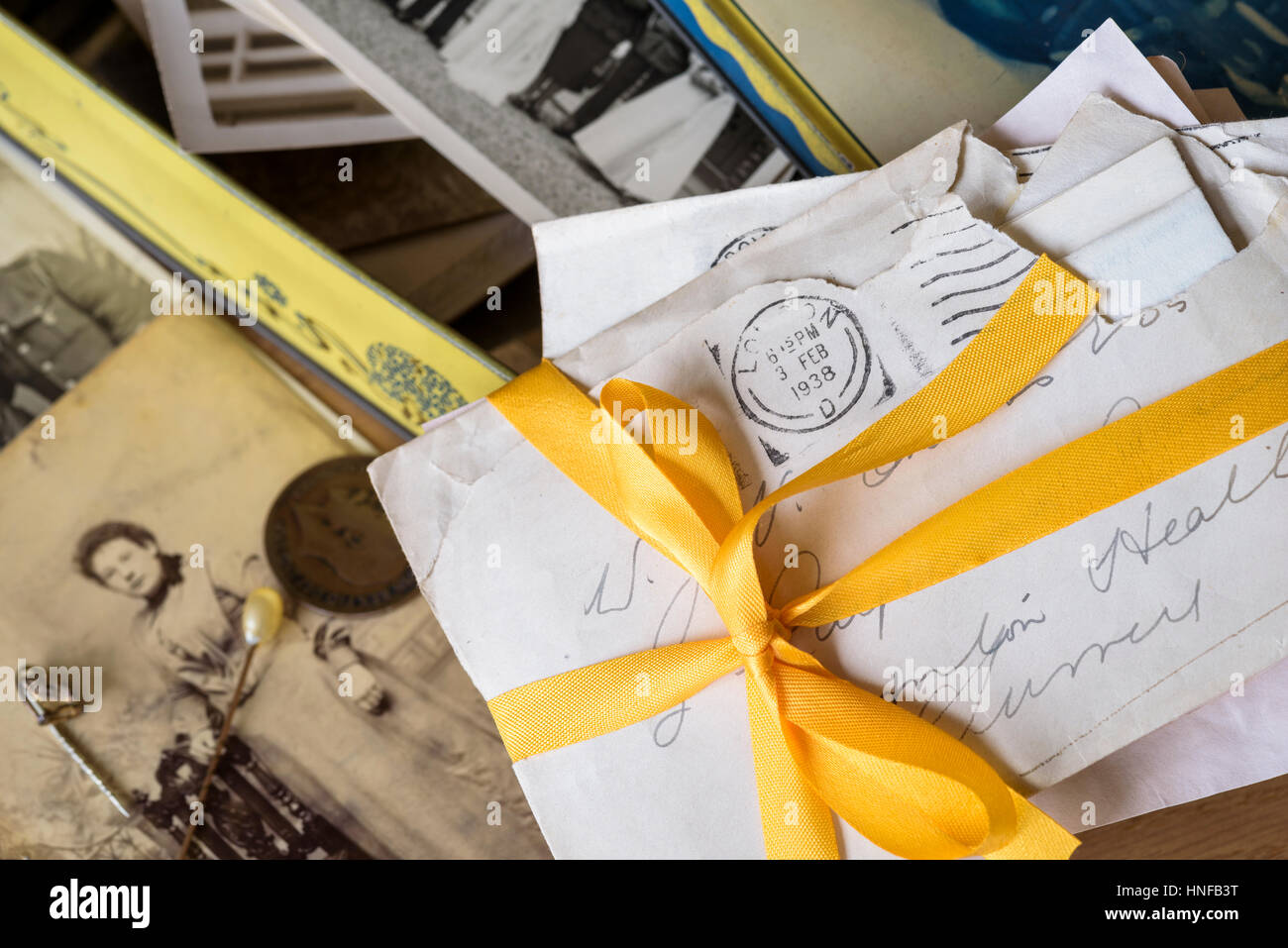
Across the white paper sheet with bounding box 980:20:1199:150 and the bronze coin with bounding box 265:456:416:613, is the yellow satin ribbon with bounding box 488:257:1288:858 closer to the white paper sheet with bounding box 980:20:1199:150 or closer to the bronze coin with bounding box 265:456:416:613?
the white paper sheet with bounding box 980:20:1199:150

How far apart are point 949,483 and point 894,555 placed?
0.05 m

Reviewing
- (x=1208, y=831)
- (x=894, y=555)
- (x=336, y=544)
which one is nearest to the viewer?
(x=894, y=555)

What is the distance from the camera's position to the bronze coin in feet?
2.25

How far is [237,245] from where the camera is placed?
2.18ft

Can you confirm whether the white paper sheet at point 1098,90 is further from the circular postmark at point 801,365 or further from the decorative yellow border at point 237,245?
the decorative yellow border at point 237,245

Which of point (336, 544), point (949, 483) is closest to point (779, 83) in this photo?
point (949, 483)

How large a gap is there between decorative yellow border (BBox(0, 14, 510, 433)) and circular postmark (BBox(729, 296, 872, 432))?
172 millimetres

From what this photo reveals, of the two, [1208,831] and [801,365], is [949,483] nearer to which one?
[801,365]

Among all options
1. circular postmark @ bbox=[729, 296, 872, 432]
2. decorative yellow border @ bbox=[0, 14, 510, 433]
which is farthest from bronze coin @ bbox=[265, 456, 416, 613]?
circular postmark @ bbox=[729, 296, 872, 432]

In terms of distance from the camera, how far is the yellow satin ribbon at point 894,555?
0.41 metres

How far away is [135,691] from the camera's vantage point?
67cm
